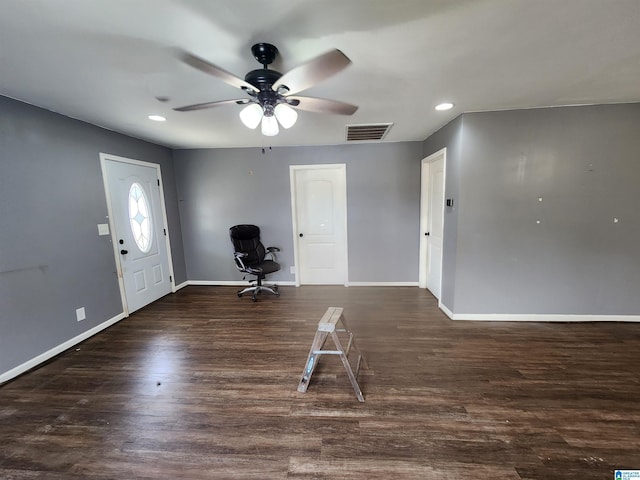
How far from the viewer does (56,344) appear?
246cm

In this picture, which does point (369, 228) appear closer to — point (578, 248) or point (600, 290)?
point (578, 248)

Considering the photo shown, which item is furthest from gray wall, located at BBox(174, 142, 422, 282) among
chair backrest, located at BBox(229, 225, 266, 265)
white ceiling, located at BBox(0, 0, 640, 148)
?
white ceiling, located at BBox(0, 0, 640, 148)

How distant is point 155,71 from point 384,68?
1.61m

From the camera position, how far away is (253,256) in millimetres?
4141

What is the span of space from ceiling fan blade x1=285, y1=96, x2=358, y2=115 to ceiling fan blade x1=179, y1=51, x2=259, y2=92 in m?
0.26

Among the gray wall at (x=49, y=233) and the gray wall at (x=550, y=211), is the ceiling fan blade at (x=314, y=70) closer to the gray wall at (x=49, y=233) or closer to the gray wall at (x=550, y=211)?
the gray wall at (x=550, y=211)

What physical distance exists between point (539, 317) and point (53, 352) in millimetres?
5222

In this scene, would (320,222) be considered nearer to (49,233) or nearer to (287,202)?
(287,202)

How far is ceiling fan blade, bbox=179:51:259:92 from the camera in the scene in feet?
3.72

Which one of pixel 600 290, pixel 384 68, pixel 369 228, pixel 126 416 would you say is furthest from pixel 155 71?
pixel 600 290

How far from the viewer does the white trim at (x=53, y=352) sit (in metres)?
2.11

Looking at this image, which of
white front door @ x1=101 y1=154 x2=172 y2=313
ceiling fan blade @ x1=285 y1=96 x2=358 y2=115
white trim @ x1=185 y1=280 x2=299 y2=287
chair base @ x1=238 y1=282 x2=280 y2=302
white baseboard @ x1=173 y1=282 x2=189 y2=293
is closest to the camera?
ceiling fan blade @ x1=285 y1=96 x2=358 y2=115

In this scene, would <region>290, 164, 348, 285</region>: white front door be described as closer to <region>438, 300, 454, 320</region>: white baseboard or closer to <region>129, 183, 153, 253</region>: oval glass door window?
<region>438, 300, 454, 320</region>: white baseboard

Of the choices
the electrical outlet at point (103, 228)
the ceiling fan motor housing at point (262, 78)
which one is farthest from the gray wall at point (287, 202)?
the ceiling fan motor housing at point (262, 78)
